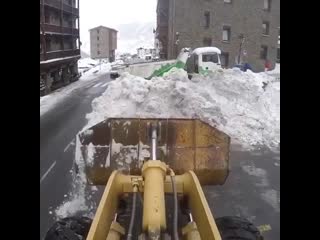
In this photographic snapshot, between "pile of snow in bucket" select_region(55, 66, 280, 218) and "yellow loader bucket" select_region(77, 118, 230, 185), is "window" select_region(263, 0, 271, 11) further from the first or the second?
"yellow loader bucket" select_region(77, 118, 230, 185)

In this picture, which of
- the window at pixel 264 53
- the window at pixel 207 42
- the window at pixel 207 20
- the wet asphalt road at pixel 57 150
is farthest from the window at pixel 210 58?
the window at pixel 264 53

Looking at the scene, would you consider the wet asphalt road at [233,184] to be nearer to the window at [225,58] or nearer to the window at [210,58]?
the window at [210,58]

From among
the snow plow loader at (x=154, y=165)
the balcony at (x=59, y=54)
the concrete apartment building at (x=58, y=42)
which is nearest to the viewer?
the snow plow loader at (x=154, y=165)

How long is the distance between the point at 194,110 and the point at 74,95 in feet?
27.7

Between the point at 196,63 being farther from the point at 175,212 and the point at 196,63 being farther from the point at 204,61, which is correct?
the point at 175,212

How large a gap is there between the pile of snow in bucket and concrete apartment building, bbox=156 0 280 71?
42.4ft

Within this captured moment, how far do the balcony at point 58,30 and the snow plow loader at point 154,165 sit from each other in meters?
13.8

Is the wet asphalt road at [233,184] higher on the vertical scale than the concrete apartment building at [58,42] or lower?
lower

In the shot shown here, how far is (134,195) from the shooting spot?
12.1ft

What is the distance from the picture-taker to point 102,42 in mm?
59344

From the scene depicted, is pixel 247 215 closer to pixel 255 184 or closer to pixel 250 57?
pixel 255 184

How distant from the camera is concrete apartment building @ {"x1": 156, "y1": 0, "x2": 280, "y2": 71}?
29.9 metres

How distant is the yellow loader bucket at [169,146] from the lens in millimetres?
5215

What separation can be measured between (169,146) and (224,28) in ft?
92.5
